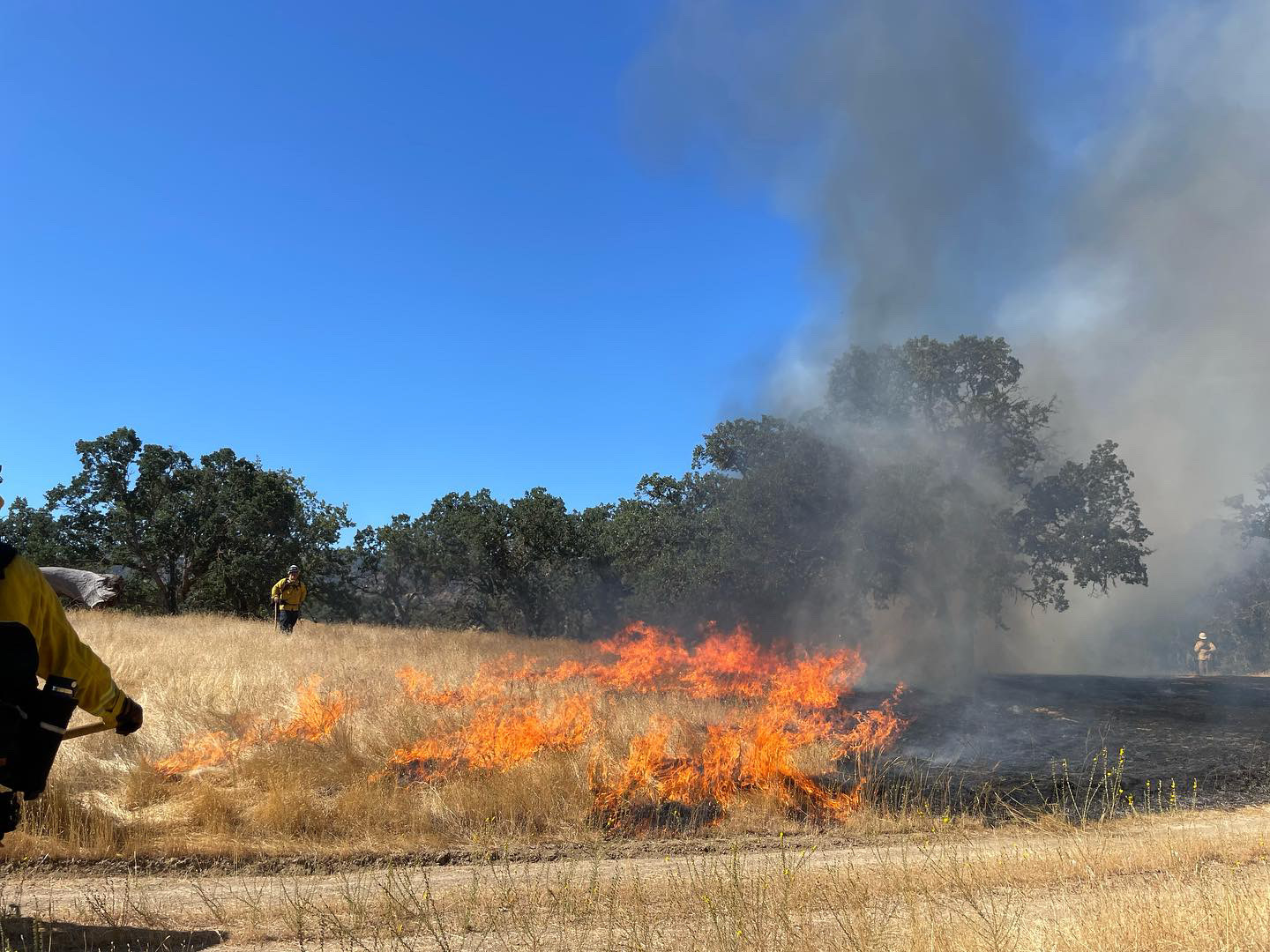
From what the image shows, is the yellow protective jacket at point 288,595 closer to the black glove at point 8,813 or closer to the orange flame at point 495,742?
the orange flame at point 495,742

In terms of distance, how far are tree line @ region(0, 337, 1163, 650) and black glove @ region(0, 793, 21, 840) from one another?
22.4 meters

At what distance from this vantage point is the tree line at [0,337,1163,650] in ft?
84.3

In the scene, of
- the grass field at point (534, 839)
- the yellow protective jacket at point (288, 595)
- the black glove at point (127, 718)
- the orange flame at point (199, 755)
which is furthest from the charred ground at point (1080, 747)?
the yellow protective jacket at point (288, 595)

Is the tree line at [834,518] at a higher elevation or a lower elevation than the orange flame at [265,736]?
higher

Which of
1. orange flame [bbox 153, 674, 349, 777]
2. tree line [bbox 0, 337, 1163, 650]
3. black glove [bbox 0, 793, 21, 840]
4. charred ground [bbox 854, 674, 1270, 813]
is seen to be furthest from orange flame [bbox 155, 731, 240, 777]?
tree line [bbox 0, 337, 1163, 650]

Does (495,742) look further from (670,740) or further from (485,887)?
(485,887)

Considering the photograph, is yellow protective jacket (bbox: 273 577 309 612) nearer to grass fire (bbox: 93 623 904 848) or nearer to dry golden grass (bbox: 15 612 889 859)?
dry golden grass (bbox: 15 612 889 859)

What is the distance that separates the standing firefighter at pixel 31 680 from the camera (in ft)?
11.2

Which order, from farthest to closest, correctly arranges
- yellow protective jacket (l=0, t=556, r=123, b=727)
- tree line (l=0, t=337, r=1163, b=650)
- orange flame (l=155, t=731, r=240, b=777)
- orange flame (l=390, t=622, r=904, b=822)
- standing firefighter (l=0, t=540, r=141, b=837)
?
tree line (l=0, t=337, r=1163, b=650) → orange flame (l=390, t=622, r=904, b=822) → orange flame (l=155, t=731, r=240, b=777) → yellow protective jacket (l=0, t=556, r=123, b=727) → standing firefighter (l=0, t=540, r=141, b=837)

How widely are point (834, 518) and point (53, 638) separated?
24086 mm

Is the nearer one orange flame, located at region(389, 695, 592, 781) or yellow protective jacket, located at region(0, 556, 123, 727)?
yellow protective jacket, located at region(0, 556, 123, 727)

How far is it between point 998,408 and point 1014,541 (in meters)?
4.69

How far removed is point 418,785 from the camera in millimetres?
8828

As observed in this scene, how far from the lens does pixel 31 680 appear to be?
3.47 meters
